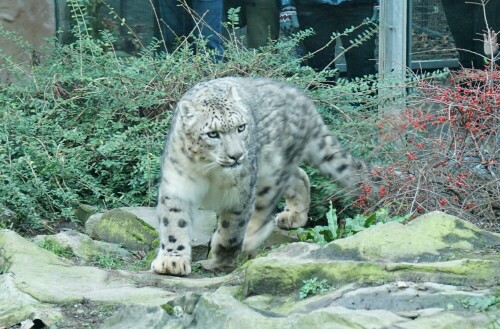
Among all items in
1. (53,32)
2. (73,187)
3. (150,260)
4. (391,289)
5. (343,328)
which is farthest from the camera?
(53,32)

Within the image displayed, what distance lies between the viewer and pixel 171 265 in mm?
4902

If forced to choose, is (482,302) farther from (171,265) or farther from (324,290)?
(171,265)

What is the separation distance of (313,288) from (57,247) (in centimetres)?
219

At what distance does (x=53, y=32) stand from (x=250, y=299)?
5.54 m

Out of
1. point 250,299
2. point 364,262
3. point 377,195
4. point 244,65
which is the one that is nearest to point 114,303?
point 250,299

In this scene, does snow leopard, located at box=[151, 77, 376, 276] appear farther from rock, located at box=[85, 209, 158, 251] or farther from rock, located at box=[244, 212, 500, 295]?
rock, located at box=[244, 212, 500, 295]

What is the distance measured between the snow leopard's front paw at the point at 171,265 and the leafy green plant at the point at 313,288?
Answer: 1.41 m

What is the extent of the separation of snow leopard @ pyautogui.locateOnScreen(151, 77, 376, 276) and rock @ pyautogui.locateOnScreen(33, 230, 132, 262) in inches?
19.9

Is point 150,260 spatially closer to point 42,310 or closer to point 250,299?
point 42,310

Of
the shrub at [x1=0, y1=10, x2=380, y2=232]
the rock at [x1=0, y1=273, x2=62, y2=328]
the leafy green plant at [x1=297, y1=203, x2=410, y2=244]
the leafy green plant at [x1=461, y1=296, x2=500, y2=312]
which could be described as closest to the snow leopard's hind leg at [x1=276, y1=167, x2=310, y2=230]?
the shrub at [x1=0, y1=10, x2=380, y2=232]

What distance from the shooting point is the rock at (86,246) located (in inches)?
212

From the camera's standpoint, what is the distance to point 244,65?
280 inches

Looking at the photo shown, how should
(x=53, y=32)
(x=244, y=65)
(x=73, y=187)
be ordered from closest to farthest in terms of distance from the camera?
(x=73, y=187) < (x=244, y=65) < (x=53, y=32)

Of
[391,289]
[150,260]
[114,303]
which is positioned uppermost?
[391,289]
